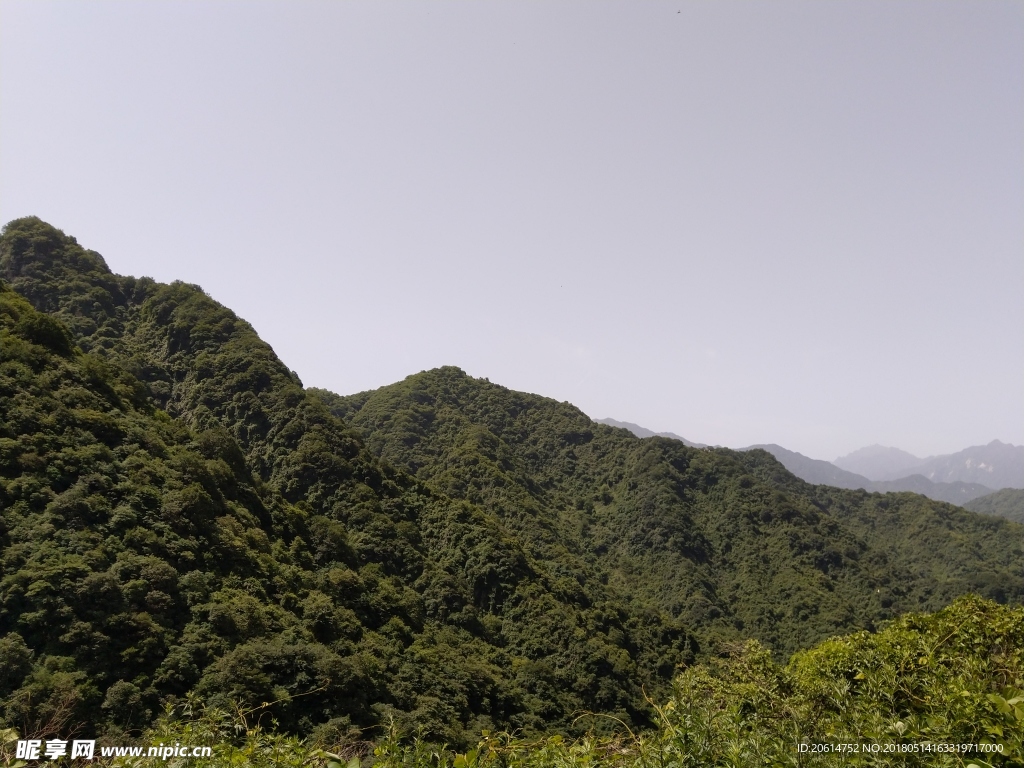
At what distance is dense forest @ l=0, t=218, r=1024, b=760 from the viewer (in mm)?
18562

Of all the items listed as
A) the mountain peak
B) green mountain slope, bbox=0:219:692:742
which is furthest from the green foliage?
the mountain peak

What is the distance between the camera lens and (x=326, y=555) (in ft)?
110

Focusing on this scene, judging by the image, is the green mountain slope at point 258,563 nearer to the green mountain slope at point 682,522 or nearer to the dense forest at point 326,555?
the dense forest at point 326,555

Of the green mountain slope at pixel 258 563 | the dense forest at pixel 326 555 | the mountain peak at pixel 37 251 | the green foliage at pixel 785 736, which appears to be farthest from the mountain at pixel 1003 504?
the mountain peak at pixel 37 251

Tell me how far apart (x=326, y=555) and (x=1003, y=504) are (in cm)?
24923

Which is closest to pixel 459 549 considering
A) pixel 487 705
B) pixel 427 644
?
pixel 427 644

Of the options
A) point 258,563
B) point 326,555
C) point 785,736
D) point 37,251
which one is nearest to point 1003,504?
point 326,555

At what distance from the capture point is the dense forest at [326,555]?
18562 mm

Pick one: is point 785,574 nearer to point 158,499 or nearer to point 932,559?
point 932,559

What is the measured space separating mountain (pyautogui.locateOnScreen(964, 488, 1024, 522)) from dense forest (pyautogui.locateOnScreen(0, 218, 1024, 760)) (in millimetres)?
109670

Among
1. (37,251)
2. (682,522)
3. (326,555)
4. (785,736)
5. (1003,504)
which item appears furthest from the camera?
(1003,504)

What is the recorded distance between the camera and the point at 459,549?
43.9 metres

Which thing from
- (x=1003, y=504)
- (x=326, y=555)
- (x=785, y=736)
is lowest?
(x=1003, y=504)

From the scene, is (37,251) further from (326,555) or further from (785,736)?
(785,736)
